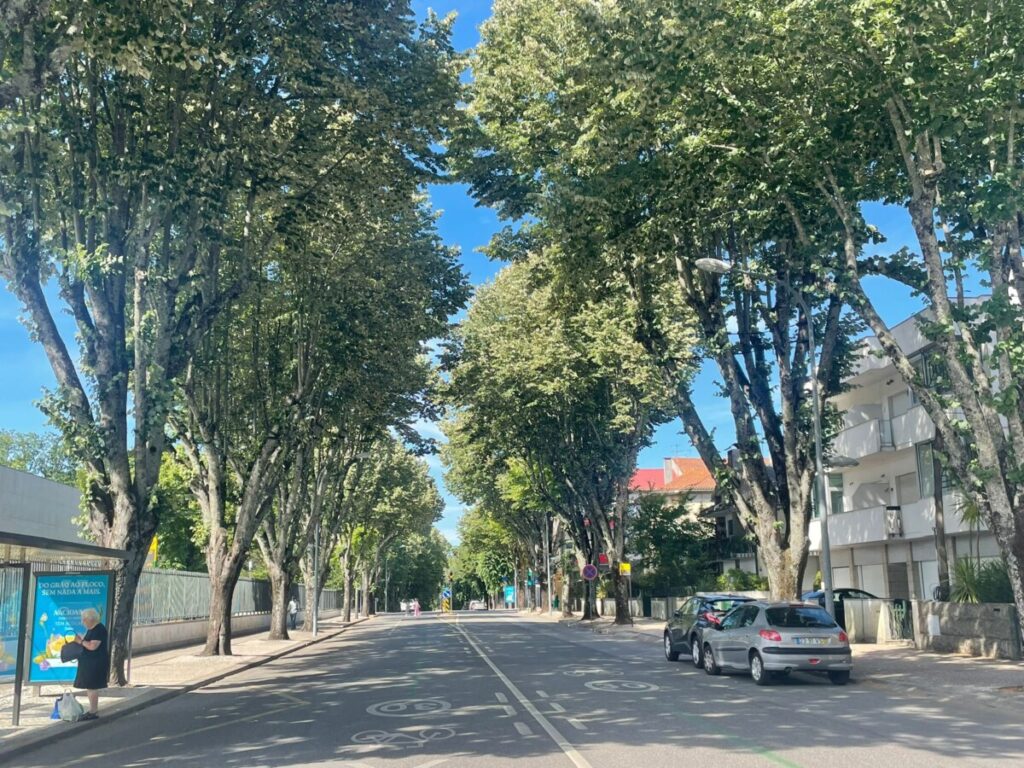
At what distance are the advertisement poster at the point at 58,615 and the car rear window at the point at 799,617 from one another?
10.9m

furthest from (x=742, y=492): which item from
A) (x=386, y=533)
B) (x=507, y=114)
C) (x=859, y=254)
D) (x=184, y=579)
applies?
(x=386, y=533)

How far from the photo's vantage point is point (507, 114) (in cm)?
1992

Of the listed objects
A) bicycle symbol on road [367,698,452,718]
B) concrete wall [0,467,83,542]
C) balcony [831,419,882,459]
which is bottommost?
bicycle symbol on road [367,698,452,718]

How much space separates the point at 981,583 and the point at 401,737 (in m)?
15.3

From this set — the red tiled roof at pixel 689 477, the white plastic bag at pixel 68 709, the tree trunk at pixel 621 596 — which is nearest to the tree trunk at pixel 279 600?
the tree trunk at pixel 621 596

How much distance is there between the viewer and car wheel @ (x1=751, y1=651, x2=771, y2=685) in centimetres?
1554

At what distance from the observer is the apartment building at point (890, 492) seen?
3091cm

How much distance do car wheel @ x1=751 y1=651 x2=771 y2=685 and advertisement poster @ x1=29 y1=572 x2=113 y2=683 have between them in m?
10.6

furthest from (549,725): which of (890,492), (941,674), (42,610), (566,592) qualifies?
(566,592)

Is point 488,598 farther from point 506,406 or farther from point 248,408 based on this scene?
point 248,408

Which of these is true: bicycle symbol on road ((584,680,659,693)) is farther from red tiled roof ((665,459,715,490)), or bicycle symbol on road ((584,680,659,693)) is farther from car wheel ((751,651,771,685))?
red tiled roof ((665,459,715,490))

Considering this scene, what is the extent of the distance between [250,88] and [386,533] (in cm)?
5211

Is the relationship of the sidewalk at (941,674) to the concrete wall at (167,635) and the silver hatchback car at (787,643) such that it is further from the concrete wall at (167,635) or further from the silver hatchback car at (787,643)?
the concrete wall at (167,635)

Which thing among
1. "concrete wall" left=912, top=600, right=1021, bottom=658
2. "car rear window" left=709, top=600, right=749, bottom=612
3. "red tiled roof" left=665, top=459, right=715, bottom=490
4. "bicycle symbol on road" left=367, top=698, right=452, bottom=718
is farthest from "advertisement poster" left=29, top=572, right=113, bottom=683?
"red tiled roof" left=665, top=459, right=715, bottom=490
